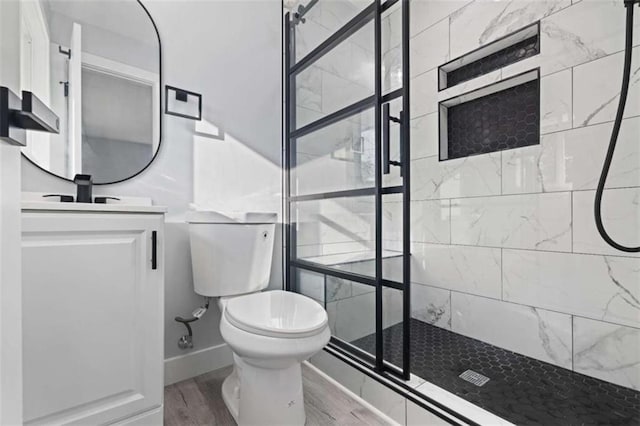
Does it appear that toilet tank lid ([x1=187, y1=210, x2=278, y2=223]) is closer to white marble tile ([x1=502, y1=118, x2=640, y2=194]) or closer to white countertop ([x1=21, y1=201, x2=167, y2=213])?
white countertop ([x1=21, y1=201, x2=167, y2=213])

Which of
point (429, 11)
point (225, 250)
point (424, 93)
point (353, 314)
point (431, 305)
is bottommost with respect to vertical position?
point (431, 305)

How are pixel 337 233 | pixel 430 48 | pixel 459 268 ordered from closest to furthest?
pixel 337 233 < pixel 459 268 < pixel 430 48

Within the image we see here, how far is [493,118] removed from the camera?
1878 mm

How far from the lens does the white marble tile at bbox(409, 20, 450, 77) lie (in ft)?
6.75

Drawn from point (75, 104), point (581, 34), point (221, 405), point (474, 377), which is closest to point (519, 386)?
point (474, 377)

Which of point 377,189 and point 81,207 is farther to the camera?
point 377,189

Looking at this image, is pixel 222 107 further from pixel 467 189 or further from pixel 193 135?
pixel 467 189

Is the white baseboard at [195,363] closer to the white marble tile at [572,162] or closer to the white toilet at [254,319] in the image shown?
the white toilet at [254,319]

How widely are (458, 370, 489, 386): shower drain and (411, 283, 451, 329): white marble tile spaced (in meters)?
0.61

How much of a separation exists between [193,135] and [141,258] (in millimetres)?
820

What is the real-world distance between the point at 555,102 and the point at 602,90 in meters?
0.18

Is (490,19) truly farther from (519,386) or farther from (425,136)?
(519,386)

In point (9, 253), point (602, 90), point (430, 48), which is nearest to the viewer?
point (9, 253)

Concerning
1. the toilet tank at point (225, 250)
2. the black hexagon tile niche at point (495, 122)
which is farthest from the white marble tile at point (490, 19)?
the toilet tank at point (225, 250)
